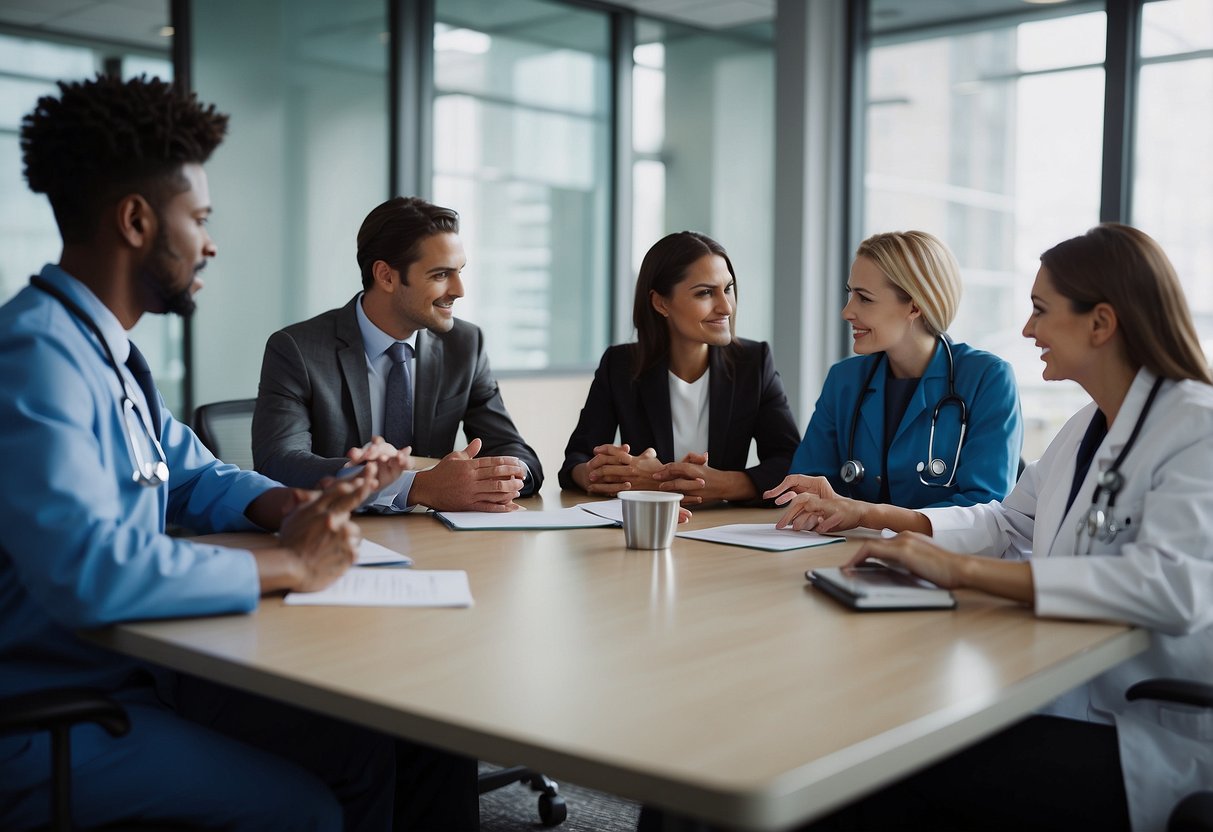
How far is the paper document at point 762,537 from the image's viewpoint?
2.07 m

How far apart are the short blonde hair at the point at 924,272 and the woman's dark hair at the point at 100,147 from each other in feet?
5.28

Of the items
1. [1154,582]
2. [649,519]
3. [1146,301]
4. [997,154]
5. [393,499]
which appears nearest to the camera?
[1154,582]

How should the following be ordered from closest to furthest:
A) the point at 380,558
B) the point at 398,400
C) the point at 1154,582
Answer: the point at 1154,582, the point at 380,558, the point at 398,400

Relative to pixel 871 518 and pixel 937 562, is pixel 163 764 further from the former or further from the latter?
pixel 871 518

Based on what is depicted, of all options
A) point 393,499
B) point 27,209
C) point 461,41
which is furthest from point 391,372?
point 27,209

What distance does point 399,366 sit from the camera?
2.88 metres

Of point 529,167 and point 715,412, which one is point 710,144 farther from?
point 715,412

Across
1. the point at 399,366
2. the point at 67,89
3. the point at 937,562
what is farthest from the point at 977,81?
the point at 67,89

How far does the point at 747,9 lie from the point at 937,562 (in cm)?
505

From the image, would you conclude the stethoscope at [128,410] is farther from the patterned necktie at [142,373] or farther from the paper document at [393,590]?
the paper document at [393,590]

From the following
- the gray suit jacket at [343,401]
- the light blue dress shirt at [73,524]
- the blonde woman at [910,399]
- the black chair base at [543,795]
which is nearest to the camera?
the light blue dress shirt at [73,524]

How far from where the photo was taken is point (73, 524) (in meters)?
1.36

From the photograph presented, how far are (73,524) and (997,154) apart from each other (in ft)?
16.0

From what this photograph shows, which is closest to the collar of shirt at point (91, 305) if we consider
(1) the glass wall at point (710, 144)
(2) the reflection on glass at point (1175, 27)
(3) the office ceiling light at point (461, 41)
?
(3) the office ceiling light at point (461, 41)
